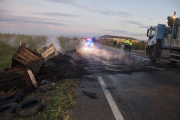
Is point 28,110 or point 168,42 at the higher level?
point 168,42

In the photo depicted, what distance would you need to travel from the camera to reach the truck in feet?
30.9

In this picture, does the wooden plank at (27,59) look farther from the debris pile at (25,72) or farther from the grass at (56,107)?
the grass at (56,107)

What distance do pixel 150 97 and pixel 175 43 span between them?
7600 millimetres

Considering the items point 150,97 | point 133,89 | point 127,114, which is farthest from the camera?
point 133,89

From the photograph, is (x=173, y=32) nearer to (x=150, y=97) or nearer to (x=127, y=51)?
(x=127, y=51)

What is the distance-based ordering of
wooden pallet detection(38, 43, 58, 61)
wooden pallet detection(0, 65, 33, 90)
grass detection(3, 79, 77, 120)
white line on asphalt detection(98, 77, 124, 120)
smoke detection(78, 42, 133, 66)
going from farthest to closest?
smoke detection(78, 42, 133, 66) → wooden pallet detection(38, 43, 58, 61) → wooden pallet detection(0, 65, 33, 90) → white line on asphalt detection(98, 77, 124, 120) → grass detection(3, 79, 77, 120)

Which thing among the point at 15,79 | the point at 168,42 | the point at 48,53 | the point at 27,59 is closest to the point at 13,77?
the point at 15,79

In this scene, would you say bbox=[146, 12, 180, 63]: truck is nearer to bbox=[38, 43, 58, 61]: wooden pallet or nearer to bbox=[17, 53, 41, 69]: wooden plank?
bbox=[38, 43, 58, 61]: wooden pallet

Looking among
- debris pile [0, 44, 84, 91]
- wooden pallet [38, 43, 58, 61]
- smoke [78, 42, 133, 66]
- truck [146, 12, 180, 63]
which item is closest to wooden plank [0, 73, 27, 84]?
debris pile [0, 44, 84, 91]

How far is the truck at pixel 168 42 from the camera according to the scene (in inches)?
371

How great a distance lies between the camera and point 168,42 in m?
10.1

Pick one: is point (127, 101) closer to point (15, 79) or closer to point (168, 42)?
point (15, 79)

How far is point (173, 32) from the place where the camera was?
32.2 ft

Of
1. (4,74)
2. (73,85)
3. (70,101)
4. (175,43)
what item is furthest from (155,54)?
(4,74)
